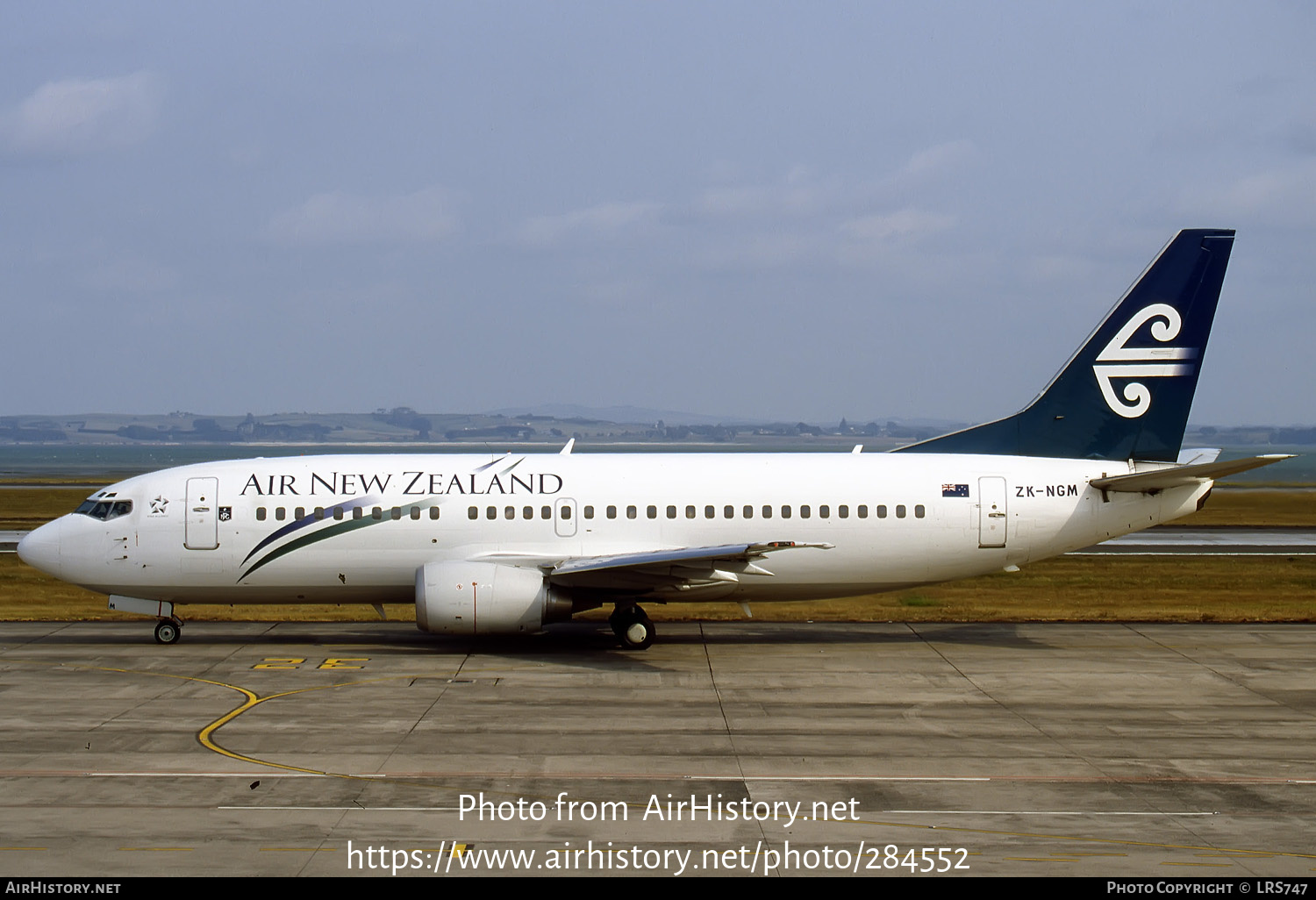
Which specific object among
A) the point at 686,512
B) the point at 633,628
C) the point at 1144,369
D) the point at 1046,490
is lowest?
the point at 633,628

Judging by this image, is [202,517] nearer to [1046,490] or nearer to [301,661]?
[301,661]

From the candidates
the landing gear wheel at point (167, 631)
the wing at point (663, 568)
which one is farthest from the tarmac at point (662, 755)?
the wing at point (663, 568)

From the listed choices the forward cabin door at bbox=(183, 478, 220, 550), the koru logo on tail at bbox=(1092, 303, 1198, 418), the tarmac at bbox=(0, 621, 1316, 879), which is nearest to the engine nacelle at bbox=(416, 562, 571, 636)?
the tarmac at bbox=(0, 621, 1316, 879)

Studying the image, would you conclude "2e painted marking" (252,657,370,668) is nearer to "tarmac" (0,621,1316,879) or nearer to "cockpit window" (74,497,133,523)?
"tarmac" (0,621,1316,879)

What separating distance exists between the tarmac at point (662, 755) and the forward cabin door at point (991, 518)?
2.38m

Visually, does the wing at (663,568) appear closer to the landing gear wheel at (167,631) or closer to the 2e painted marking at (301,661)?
the 2e painted marking at (301,661)

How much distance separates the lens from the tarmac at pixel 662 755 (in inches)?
472

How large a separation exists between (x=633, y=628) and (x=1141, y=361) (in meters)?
12.8

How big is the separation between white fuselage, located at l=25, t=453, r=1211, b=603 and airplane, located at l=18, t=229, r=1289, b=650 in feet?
0.13

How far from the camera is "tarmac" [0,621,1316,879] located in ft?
39.3

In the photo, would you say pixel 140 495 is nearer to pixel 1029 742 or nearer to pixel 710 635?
pixel 710 635

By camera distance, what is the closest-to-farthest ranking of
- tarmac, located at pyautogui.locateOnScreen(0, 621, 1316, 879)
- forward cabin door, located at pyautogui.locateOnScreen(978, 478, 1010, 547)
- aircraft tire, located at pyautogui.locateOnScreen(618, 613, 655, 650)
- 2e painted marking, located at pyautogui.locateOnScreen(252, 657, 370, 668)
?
tarmac, located at pyautogui.locateOnScreen(0, 621, 1316, 879) < 2e painted marking, located at pyautogui.locateOnScreen(252, 657, 370, 668) < aircraft tire, located at pyautogui.locateOnScreen(618, 613, 655, 650) < forward cabin door, located at pyautogui.locateOnScreen(978, 478, 1010, 547)

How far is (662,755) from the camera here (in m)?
16.0

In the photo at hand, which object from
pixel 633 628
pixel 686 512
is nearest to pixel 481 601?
pixel 633 628
